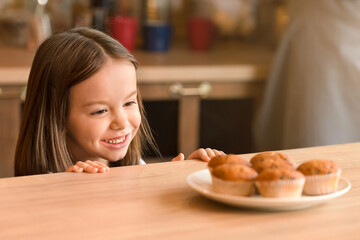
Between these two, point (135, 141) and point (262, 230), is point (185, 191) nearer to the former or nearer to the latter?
point (262, 230)

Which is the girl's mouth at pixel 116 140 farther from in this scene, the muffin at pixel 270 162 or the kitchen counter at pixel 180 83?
the kitchen counter at pixel 180 83

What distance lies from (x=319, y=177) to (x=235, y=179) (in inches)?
4.9

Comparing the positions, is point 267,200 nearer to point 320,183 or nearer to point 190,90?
point 320,183

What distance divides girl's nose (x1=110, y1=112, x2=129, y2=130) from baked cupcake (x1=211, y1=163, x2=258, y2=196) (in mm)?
456

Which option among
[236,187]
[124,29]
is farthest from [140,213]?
[124,29]

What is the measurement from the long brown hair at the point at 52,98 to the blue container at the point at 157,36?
1539mm

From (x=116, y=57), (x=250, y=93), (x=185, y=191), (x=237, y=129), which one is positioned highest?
Result: (x=116, y=57)

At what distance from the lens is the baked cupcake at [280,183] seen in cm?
88

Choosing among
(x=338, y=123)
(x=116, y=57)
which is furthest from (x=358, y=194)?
(x=338, y=123)

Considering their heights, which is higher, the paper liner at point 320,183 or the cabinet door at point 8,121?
the paper liner at point 320,183

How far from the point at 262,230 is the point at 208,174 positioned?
8.5 inches

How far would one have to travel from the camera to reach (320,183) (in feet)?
3.04

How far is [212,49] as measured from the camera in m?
3.17

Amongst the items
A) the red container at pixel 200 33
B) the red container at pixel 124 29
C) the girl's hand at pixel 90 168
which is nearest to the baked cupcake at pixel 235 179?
the girl's hand at pixel 90 168
